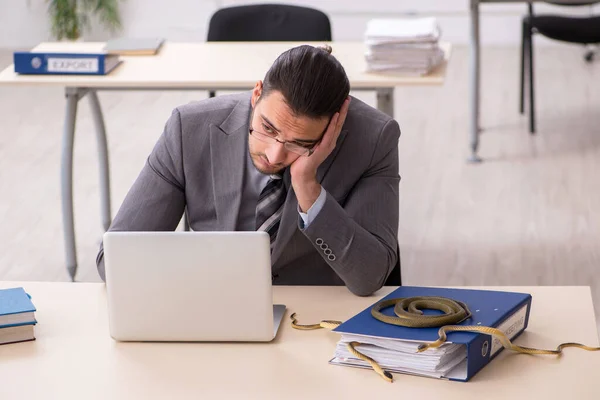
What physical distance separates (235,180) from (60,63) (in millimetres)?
1481

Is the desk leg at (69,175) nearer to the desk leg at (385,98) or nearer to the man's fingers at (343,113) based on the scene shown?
the desk leg at (385,98)

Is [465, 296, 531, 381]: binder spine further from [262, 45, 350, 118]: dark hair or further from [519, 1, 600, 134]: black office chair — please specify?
[519, 1, 600, 134]: black office chair

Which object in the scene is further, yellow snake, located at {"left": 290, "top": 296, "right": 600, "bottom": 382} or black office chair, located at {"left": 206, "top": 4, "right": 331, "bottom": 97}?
black office chair, located at {"left": 206, "top": 4, "right": 331, "bottom": 97}

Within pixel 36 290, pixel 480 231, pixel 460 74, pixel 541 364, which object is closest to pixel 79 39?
pixel 460 74

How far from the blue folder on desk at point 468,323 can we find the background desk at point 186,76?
1.54 m

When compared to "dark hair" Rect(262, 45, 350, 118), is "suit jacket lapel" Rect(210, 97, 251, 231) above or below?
below

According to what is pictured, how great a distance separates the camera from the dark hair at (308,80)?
179 cm

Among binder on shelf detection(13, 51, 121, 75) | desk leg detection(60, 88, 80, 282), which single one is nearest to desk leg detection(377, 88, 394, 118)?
binder on shelf detection(13, 51, 121, 75)

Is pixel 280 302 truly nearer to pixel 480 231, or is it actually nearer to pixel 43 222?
pixel 480 231

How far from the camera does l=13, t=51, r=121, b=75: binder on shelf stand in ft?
10.8

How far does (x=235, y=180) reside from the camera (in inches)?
80.3

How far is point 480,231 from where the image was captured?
395 centimetres

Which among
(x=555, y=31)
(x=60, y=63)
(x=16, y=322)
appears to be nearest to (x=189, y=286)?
(x=16, y=322)

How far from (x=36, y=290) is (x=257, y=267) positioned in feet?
1.81
